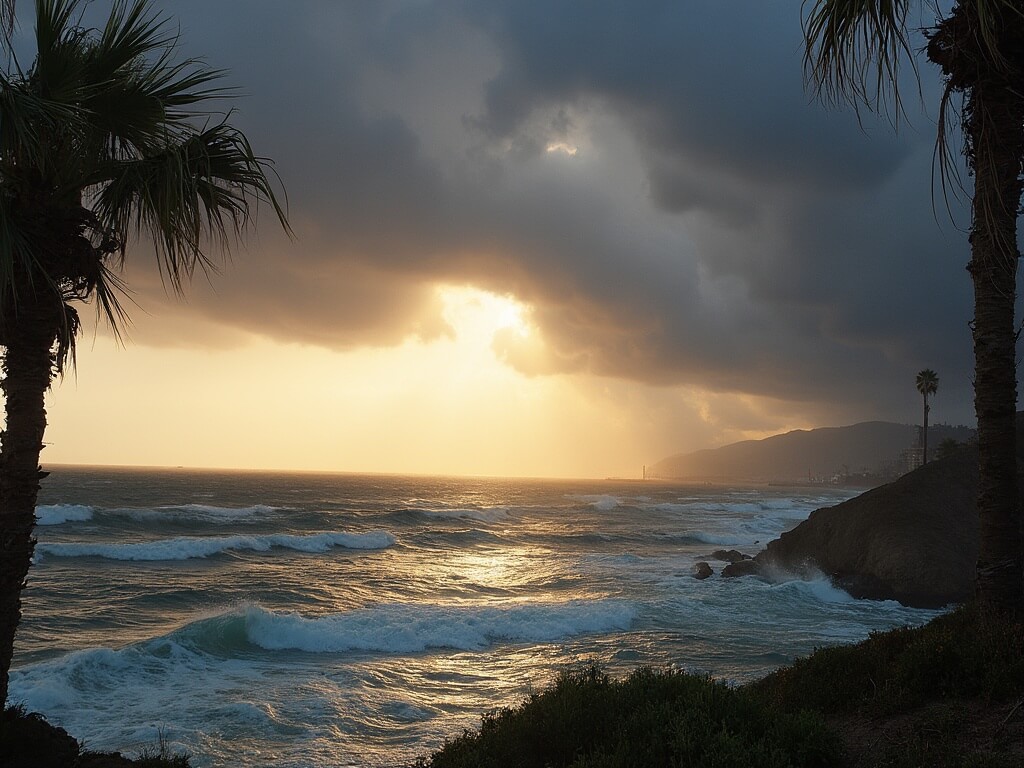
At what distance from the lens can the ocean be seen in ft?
45.8

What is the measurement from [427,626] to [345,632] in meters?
2.75

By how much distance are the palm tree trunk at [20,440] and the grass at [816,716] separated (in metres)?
4.51

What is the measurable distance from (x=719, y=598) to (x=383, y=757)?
20597 mm

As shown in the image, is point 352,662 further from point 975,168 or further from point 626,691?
point 975,168

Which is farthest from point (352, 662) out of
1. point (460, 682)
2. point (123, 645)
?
point (123, 645)

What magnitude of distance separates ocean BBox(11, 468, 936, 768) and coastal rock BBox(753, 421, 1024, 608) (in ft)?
5.73

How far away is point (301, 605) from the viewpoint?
1047 inches

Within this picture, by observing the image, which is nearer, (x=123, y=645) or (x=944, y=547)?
(x=123, y=645)

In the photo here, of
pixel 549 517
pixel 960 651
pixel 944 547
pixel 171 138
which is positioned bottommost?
pixel 549 517

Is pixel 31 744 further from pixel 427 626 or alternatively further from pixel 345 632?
pixel 427 626


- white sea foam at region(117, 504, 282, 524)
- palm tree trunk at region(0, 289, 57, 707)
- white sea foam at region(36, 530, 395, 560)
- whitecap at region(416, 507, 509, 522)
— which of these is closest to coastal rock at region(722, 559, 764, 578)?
white sea foam at region(36, 530, 395, 560)

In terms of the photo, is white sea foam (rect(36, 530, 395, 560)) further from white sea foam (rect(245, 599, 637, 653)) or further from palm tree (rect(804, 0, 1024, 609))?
palm tree (rect(804, 0, 1024, 609))

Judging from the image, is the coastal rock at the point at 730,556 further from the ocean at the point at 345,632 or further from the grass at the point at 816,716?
the grass at the point at 816,716

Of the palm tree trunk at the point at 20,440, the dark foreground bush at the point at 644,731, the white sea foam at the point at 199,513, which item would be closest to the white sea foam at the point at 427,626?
the dark foreground bush at the point at 644,731
